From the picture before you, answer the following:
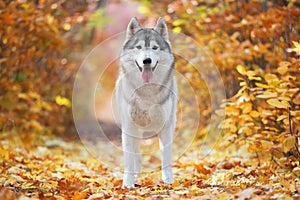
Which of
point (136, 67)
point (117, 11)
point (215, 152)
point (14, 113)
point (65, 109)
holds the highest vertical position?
point (117, 11)

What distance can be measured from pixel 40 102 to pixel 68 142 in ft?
4.42

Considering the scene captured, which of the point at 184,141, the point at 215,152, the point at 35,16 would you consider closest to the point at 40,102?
the point at 35,16

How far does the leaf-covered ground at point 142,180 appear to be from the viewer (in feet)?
11.0

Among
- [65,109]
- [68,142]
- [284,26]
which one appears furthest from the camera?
[65,109]

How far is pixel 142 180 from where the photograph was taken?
4.75 m

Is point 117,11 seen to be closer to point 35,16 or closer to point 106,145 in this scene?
point 106,145

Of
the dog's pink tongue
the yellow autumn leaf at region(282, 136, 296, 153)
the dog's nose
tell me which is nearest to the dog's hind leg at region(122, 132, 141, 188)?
the dog's pink tongue

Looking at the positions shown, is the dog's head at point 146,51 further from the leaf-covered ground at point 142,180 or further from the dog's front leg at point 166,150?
the leaf-covered ground at point 142,180

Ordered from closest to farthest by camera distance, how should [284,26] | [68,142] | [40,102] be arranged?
[284,26] < [40,102] < [68,142]

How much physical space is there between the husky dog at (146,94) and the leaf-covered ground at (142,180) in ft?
1.21

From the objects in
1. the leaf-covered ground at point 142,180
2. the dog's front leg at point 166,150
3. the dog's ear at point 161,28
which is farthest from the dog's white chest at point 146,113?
the dog's ear at point 161,28

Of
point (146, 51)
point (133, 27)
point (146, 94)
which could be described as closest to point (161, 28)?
point (133, 27)

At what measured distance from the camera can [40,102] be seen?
7875 mm

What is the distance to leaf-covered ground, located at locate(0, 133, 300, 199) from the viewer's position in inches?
132
